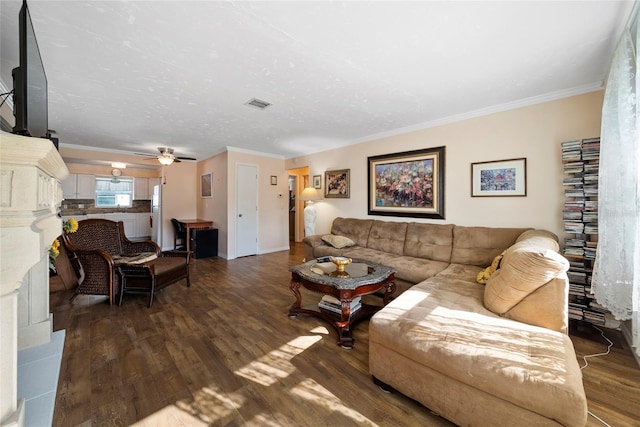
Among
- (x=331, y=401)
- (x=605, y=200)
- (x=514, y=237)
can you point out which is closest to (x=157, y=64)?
(x=331, y=401)

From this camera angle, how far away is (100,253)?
277 cm

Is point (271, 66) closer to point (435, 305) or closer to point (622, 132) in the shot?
point (435, 305)

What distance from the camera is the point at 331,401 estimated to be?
1.49 m

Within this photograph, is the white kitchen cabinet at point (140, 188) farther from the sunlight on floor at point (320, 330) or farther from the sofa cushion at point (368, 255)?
the sunlight on floor at point (320, 330)

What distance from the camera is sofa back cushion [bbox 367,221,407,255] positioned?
358 centimetres

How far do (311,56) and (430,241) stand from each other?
262 centimetres

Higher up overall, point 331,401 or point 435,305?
point 435,305

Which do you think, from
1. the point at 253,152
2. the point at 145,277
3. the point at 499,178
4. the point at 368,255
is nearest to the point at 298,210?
the point at 253,152

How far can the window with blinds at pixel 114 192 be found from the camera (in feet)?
22.4

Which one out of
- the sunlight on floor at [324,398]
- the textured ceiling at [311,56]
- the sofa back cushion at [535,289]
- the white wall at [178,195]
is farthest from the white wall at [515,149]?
the white wall at [178,195]

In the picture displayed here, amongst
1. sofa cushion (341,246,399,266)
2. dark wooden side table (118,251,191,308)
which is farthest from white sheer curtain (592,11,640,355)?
dark wooden side table (118,251,191,308)

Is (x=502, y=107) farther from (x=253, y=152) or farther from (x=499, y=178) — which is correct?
(x=253, y=152)

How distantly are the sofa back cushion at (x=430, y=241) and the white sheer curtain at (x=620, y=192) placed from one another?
1.38 metres

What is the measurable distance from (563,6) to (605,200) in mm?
1358
